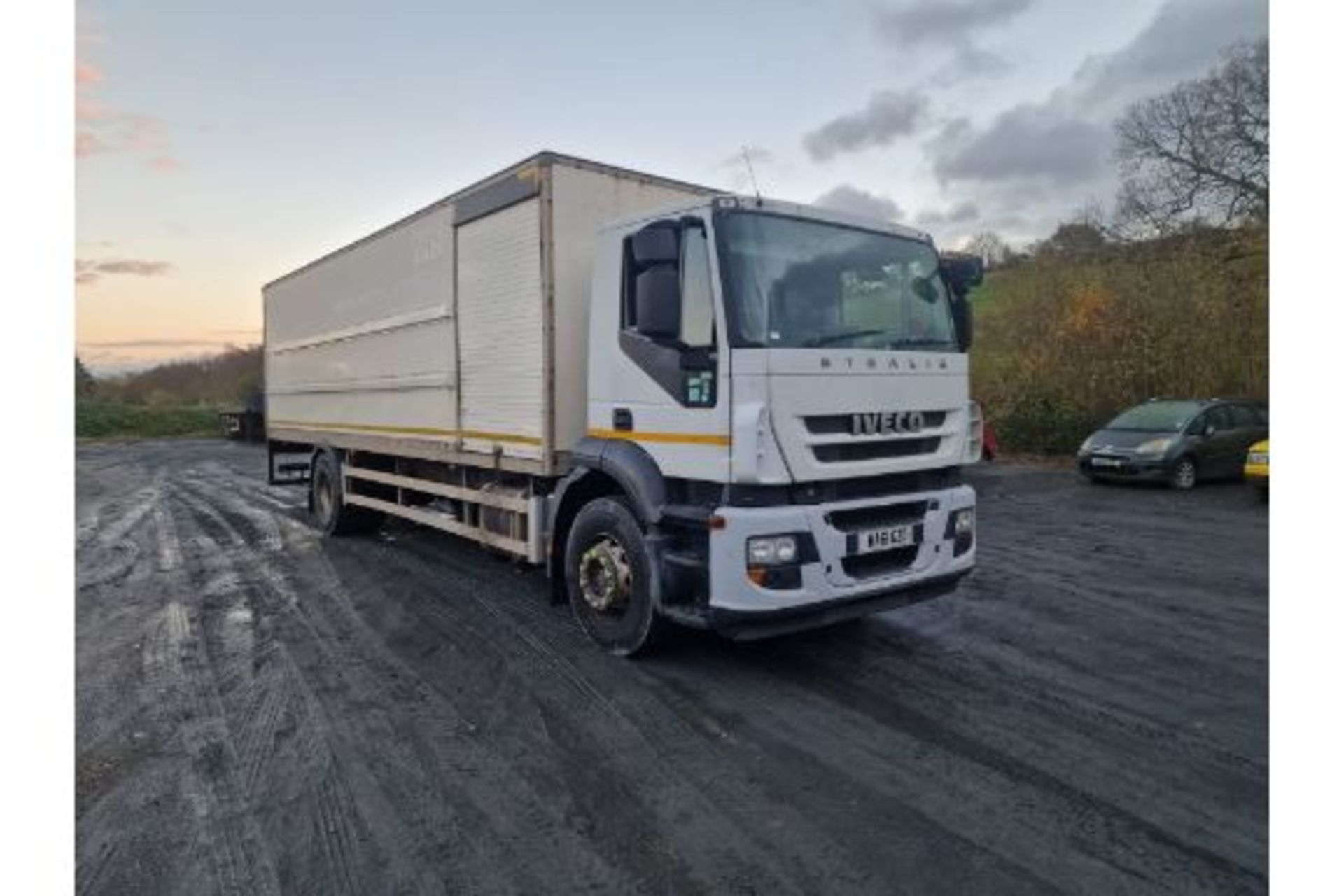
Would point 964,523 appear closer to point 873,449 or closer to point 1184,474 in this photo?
point 873,449

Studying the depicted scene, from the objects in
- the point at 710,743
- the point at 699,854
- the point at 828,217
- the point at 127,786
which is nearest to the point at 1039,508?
the point at 828,217

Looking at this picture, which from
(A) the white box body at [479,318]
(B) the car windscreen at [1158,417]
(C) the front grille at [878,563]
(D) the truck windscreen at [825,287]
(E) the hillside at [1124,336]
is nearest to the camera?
(D) the truck windscreen at [825,287]

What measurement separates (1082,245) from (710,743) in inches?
934

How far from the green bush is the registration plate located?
4112 centimetres

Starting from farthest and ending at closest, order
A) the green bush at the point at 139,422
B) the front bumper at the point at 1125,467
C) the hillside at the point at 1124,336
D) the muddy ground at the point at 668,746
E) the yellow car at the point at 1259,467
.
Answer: the green bush at the point at 139,422 → the hillside at the point at 1124,336 → the front bumper at the point at 1125,467 → the yellow car at the point at 1259,467 → the muddy ground at the point at 668,746

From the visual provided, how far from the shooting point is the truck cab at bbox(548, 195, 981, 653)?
4.58 metres

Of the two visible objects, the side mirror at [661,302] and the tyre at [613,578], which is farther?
the tyre at [613,578]

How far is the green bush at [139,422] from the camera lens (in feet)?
127

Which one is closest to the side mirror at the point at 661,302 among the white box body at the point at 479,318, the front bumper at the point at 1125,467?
the white box body at the point at 479,318

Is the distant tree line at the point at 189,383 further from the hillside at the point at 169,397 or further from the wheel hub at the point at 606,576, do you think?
the wheel hub at the point at 606,576

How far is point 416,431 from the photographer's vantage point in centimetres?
800

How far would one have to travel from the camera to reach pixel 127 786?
3789mm

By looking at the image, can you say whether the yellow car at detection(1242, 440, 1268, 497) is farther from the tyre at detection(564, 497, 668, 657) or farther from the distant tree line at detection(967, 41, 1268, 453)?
the tyre at detection(564, 497, 668, 657)

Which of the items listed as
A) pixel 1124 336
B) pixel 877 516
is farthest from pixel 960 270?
pixel 1124 336
